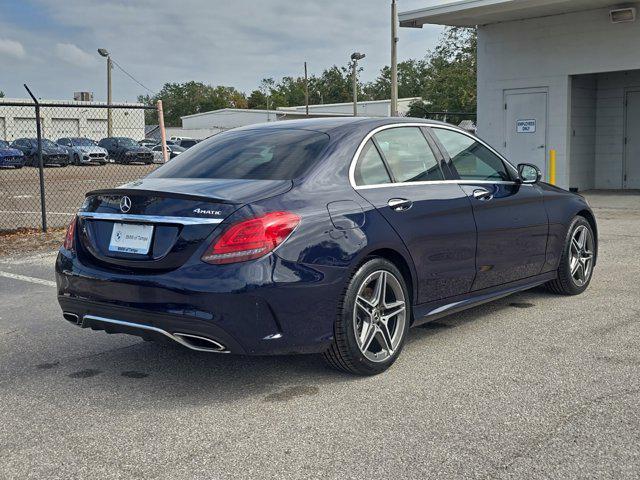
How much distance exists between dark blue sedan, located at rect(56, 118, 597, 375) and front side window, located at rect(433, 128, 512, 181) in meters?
0.02

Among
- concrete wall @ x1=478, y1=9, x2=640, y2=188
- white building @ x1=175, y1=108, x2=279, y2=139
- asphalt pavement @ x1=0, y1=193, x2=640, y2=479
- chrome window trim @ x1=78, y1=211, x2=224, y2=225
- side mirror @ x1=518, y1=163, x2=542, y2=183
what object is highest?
white building @ x1=175, y1=108, x2=279, y2=139

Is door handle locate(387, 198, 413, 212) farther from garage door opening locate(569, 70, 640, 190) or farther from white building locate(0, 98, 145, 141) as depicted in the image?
white building locate(0, 98, 145, 141)

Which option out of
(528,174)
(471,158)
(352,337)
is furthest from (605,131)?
(352,337)

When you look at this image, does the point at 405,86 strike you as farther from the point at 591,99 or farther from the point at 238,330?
the point at 238,330

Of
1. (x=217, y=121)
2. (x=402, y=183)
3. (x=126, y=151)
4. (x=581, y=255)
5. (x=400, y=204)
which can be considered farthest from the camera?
(x=217, y=121)

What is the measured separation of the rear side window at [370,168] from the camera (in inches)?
187

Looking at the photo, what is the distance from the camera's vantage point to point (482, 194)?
558 cm

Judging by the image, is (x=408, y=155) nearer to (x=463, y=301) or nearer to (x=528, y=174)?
(x=463, y=301)

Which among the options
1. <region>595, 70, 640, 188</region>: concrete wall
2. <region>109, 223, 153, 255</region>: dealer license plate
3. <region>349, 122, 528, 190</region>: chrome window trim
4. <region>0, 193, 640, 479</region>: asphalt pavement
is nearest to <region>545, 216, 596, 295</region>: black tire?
<region>0, 193, 640, 479</region>: asphalt pavement

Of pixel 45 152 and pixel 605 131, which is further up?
pixel 605 131

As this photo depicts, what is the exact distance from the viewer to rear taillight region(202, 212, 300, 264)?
13.2 feet

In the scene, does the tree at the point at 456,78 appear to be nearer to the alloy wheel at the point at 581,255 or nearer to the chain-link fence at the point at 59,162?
the chain-link fence at the point at 59,162

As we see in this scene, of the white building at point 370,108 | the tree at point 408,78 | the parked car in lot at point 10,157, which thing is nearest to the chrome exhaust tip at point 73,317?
the parked car in lot at point 10,157

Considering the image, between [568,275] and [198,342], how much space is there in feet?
12.3
